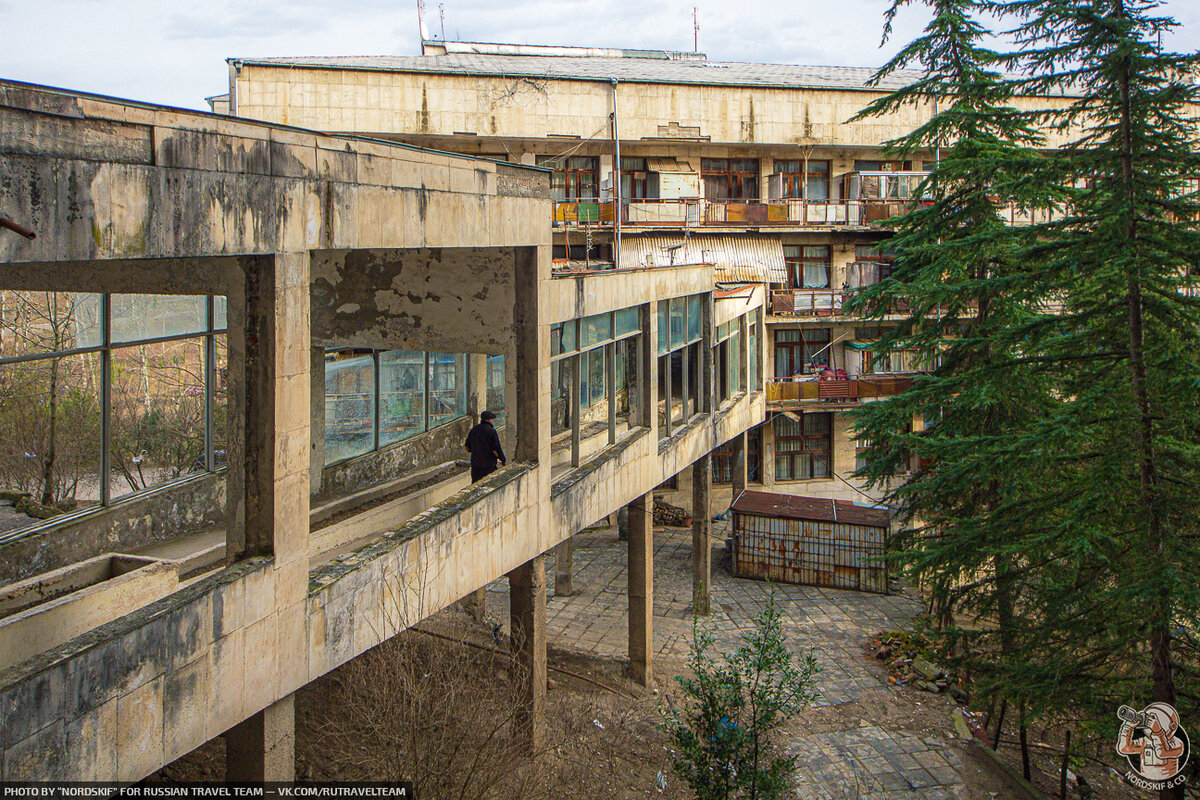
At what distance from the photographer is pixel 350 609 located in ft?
27.5

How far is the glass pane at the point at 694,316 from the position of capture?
18.5m

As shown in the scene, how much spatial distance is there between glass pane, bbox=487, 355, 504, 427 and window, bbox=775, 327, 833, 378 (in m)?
14.4

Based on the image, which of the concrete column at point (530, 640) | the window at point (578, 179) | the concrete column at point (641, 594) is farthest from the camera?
the window at point (578, 179)

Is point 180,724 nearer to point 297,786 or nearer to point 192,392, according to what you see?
point 297,786

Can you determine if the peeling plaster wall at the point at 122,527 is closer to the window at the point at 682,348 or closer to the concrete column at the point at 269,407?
the concrete column at the point at 269,407

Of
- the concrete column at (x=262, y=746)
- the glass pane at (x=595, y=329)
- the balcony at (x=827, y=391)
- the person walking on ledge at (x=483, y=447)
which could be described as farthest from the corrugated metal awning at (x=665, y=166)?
the concrete column at (x=262, y=746)

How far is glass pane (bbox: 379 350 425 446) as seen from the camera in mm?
15453

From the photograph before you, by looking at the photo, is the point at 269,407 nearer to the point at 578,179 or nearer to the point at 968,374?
the point at 968,374

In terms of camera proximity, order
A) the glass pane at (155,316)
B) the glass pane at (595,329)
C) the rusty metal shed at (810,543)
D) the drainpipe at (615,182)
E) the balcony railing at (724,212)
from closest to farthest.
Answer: the glass pane at (155,316) → the glass pane at (595,329) → the rusty metal shed at (810,543) → the drainpipe at (615,182) → the balcony railing at (724,212)

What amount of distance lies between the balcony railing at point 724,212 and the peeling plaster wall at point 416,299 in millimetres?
15503

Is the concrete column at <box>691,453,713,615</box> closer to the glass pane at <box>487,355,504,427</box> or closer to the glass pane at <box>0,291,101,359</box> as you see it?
the glass pane at <box>487,355,504,427</box>

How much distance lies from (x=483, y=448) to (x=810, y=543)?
1159cm

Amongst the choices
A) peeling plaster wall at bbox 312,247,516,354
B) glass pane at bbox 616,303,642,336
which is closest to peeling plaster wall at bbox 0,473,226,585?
peeling plaster wall at bbox 312,247,516,354

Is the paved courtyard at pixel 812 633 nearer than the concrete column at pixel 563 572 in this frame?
Yes
